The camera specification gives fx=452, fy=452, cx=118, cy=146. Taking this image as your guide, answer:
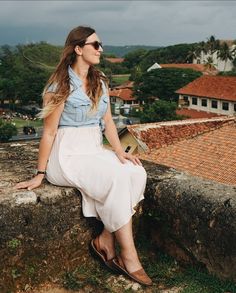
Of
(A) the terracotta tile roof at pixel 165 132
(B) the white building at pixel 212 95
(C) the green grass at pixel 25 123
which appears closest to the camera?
(A) the terracotta tile roof at pixel 165 132

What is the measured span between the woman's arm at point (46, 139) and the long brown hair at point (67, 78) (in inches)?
1.5

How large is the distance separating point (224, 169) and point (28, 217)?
9.95 m

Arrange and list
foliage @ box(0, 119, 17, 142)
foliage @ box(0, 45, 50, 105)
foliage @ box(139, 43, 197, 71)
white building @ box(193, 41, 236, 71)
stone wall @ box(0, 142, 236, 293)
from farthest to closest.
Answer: foliage @ box(139, 43, 197, 71) < white building @ box(193, 41, 236, 71) < foliage @ box(0, 45, 50, 105) < foliage @ box(0, 119, 17, 142) < stone wall @ box(0, 142, 236, 293)

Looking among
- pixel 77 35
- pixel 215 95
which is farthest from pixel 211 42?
pixel 77 35

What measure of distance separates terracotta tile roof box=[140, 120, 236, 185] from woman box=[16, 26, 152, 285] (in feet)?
28.9

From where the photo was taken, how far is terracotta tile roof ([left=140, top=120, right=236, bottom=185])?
39.3 ft

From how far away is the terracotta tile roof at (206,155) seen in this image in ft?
39.3

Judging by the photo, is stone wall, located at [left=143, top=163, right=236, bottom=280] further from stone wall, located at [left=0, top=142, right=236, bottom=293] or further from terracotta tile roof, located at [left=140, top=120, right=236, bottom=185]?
terracotta tile roof, located at [left=140, top=120, right=236, bottom=185]

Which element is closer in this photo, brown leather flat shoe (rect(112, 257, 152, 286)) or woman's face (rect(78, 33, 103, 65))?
brown leather flat shoe (rect(112, 257, 152, 286))

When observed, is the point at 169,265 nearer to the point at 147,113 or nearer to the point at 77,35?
the point at 77,35

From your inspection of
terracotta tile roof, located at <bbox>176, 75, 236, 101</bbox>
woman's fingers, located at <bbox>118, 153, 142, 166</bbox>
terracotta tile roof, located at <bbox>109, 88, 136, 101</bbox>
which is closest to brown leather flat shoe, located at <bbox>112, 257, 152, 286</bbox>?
woman's fingers, located at <bbox>118, 153, 142, 166</bbox>

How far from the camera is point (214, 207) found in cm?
261

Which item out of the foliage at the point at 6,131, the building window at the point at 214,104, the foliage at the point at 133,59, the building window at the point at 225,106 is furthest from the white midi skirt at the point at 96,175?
the foliage at the point at 133,59

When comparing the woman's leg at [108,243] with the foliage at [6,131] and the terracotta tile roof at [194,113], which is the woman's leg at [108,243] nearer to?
the terracotta tile roof at [194,113]
